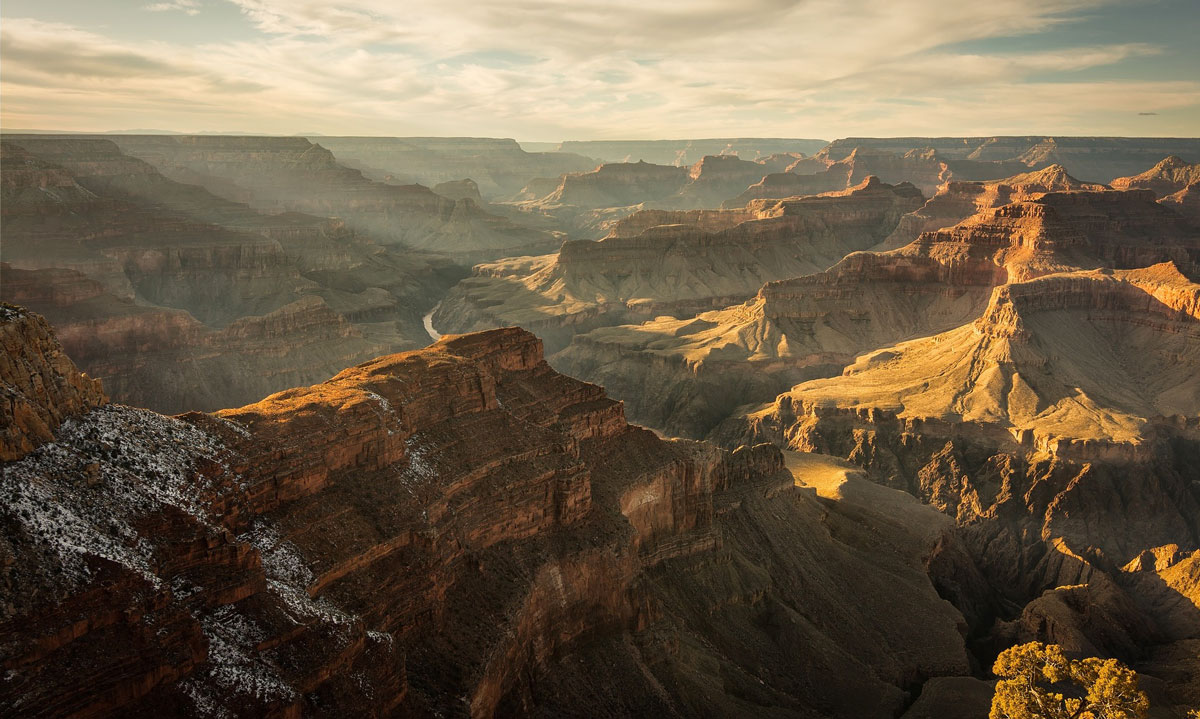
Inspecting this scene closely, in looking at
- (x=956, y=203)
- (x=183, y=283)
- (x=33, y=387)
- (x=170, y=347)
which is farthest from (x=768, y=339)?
(x=33, y=387)

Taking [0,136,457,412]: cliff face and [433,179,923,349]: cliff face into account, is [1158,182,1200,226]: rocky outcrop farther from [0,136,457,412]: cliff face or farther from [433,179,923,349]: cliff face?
[0,136,457,412]: cliff face

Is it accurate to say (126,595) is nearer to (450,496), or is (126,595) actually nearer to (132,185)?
(450,496)

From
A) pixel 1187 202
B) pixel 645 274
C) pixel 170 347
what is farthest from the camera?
pixel 1187 202

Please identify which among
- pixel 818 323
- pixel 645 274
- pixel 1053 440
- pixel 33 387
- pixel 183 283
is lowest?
pixel 1053 440

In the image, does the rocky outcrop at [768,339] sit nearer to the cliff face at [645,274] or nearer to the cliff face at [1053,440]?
the cliff face at [1053,440]

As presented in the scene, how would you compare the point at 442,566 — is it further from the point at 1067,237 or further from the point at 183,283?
the point at 1067,237

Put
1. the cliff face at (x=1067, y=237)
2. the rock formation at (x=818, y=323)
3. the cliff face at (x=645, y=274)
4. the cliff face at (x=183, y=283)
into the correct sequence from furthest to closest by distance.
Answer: the cliff face at (x=645, y=274), the cliff face at (x=1067, y=237), the rock formation at (x=818, y=323), the cliff face at (x=183, y=283)

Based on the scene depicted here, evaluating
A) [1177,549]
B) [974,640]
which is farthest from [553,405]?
[1177,549]

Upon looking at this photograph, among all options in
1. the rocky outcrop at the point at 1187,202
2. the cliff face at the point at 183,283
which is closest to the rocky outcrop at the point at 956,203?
the rocky outcrop at the point at 1187,202
